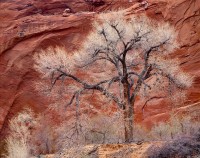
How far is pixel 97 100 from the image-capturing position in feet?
111

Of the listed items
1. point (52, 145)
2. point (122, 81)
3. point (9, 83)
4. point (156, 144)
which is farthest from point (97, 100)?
point (156, 144)

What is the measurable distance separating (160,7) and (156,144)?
54.5ft

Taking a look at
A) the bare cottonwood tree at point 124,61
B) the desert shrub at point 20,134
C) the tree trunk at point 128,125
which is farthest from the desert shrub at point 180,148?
the desert shrub at point 20,134

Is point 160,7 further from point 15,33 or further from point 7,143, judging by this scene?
point 7,143

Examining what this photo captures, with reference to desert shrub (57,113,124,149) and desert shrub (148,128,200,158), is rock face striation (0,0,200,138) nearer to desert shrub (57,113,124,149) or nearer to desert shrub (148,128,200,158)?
desert shrub (57,113,124,149)

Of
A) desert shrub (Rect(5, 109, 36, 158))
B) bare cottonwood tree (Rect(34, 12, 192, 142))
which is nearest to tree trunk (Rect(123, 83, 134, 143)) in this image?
bare cottonwood tree (Rect(34, 12, 192, 142))

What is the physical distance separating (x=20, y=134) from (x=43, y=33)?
7.21 meters

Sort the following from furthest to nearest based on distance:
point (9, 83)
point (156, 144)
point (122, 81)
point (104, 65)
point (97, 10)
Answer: point (97, 10)
point (9, 83)
point (104, 65)
point (122, 81)
point (156, 144)

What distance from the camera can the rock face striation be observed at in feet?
111

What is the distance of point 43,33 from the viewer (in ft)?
119

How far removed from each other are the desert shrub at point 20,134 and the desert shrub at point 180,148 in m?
13.1

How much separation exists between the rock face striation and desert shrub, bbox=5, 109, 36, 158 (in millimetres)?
835

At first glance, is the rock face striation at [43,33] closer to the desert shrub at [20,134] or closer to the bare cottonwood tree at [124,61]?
the desert shrub at [20,134]

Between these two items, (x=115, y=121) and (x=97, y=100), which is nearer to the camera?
(x=115, y=121)
